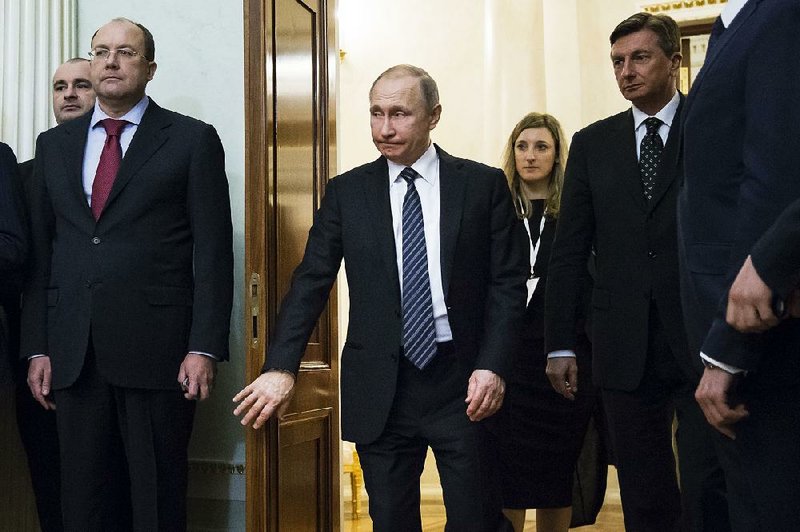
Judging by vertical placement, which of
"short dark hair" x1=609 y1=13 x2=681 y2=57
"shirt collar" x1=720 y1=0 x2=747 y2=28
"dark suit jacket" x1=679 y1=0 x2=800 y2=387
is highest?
"short dark hair" x1=609 y1=13 x2=681 y2=57

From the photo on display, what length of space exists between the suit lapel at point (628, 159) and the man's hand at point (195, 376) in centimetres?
130

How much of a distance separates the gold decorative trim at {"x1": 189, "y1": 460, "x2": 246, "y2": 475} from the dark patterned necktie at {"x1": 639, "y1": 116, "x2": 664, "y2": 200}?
69.7 inches

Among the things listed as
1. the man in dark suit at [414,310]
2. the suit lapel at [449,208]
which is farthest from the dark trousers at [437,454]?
the suit lapel at [449,208]

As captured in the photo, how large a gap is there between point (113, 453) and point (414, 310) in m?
1.00

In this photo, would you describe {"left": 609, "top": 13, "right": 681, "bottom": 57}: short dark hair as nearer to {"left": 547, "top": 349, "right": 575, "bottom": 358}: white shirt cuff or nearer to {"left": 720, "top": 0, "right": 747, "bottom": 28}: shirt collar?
{"left": 547, "top": 349, "right": 575, "bottom": 358}: white shirt cuff

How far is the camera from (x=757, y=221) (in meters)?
1.56

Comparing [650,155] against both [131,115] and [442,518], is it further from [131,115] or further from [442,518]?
[442,518]

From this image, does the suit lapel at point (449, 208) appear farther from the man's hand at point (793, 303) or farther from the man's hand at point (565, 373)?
the man's hand at point (793, 303)

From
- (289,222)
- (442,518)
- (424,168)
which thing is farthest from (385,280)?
(442,518)

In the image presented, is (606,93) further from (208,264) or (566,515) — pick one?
(208,264)

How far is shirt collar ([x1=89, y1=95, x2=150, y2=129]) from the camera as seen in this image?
3031 mm

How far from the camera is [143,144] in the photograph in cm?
297

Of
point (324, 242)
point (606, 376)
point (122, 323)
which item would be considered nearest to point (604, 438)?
point (606, 376)

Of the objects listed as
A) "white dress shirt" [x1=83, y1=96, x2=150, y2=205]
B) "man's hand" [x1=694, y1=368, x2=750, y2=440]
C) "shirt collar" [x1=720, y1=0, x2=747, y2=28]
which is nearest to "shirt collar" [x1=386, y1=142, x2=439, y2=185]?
"white dress shirt" [x1=83, y1=96, x2=150, y2=205]
